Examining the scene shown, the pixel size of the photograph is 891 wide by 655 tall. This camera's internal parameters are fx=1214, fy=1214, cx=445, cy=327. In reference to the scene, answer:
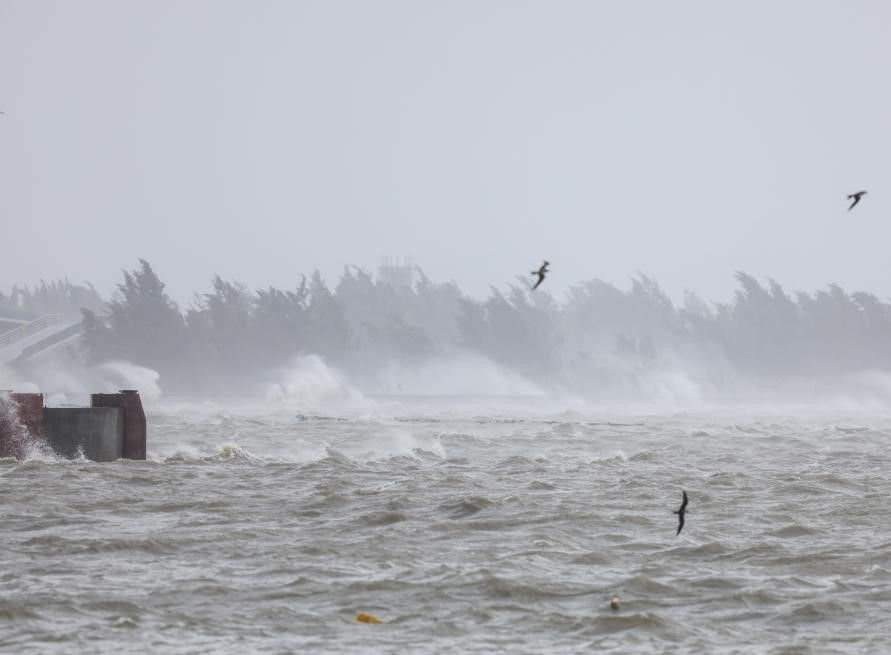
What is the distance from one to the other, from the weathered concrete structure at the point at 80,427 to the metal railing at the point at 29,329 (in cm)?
9610

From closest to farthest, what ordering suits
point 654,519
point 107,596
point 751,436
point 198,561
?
point 107,596 → point 198,561 → point 654,519 → point 751,436

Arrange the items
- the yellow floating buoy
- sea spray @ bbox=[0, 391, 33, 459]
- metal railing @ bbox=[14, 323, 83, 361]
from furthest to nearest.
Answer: metal railing @ bbox=[14, 323, 83, 361], sea spray @ bbox=[0, 391, 33, 459], the yellow floating buoy

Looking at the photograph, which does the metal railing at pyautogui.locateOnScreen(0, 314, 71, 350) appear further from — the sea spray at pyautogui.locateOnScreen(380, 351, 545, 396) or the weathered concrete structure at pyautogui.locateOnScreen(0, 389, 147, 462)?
the weathered concrete structure at pyautogui.locateOnScreen(0, 389, 147, 462)

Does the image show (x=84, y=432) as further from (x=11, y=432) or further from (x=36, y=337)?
(x=36, y=337)

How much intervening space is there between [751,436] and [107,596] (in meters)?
36.7

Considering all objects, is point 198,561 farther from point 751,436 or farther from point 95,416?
point 751,436

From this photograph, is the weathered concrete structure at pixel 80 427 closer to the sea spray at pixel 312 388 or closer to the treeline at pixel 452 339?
the sea spray at pixel 312 388

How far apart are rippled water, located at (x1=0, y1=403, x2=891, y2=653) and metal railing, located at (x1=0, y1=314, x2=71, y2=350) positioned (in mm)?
100483

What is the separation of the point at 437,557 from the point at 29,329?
418 ft

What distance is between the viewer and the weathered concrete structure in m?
28.0

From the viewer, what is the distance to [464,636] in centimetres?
1190

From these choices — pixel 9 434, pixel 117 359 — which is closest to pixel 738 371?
pixel 117 359

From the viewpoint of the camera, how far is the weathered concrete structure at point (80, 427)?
28.0 m

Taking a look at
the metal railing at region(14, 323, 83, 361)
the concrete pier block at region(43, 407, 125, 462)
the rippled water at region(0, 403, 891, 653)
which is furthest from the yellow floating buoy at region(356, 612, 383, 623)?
the metal railing at region(14, 323, 83, 361)
